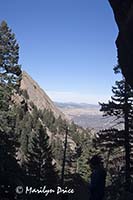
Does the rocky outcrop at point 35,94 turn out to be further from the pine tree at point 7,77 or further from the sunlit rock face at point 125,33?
the sunlit rock face at point 125,33

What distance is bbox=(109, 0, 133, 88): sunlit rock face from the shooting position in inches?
645

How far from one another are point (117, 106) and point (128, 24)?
859 centimetres

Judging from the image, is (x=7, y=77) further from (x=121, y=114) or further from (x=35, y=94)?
(x=35, y=94)

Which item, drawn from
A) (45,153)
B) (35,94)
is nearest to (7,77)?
(45,153)

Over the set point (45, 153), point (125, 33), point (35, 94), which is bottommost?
point (45, 153)

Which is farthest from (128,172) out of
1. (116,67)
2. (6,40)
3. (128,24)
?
(6,40)

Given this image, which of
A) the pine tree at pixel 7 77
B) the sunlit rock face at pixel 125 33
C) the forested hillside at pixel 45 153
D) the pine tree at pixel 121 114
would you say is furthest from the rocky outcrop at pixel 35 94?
the sunlit rock face at pixel 125 33

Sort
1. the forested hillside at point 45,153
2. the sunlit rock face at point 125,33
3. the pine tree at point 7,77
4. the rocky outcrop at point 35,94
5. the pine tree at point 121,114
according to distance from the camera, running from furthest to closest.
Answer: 1. the rocky outcrop at point 35,94
2. the pine tree at point 7,77
3. the pine tree at point 121,114
4. the forested hillside at point 45,153
5. the sunlit rock face at point 125,33

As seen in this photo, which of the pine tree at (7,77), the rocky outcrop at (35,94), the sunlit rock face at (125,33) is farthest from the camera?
the rocky outcrop at (35,94)

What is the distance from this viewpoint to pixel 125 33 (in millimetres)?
A: 16844

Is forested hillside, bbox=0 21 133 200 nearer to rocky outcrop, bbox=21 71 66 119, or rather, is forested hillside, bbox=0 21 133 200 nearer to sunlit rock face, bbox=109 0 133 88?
sunlit rock face, bbox=109 0 133 88

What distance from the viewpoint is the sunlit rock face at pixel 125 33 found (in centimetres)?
1638

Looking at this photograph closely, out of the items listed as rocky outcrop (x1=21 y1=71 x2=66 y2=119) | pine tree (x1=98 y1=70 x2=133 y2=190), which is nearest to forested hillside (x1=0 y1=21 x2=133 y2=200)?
pine tree (x1=98 y1=70 x2=133 y2=190)

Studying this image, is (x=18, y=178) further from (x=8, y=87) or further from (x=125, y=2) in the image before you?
(x=8, y=87)
